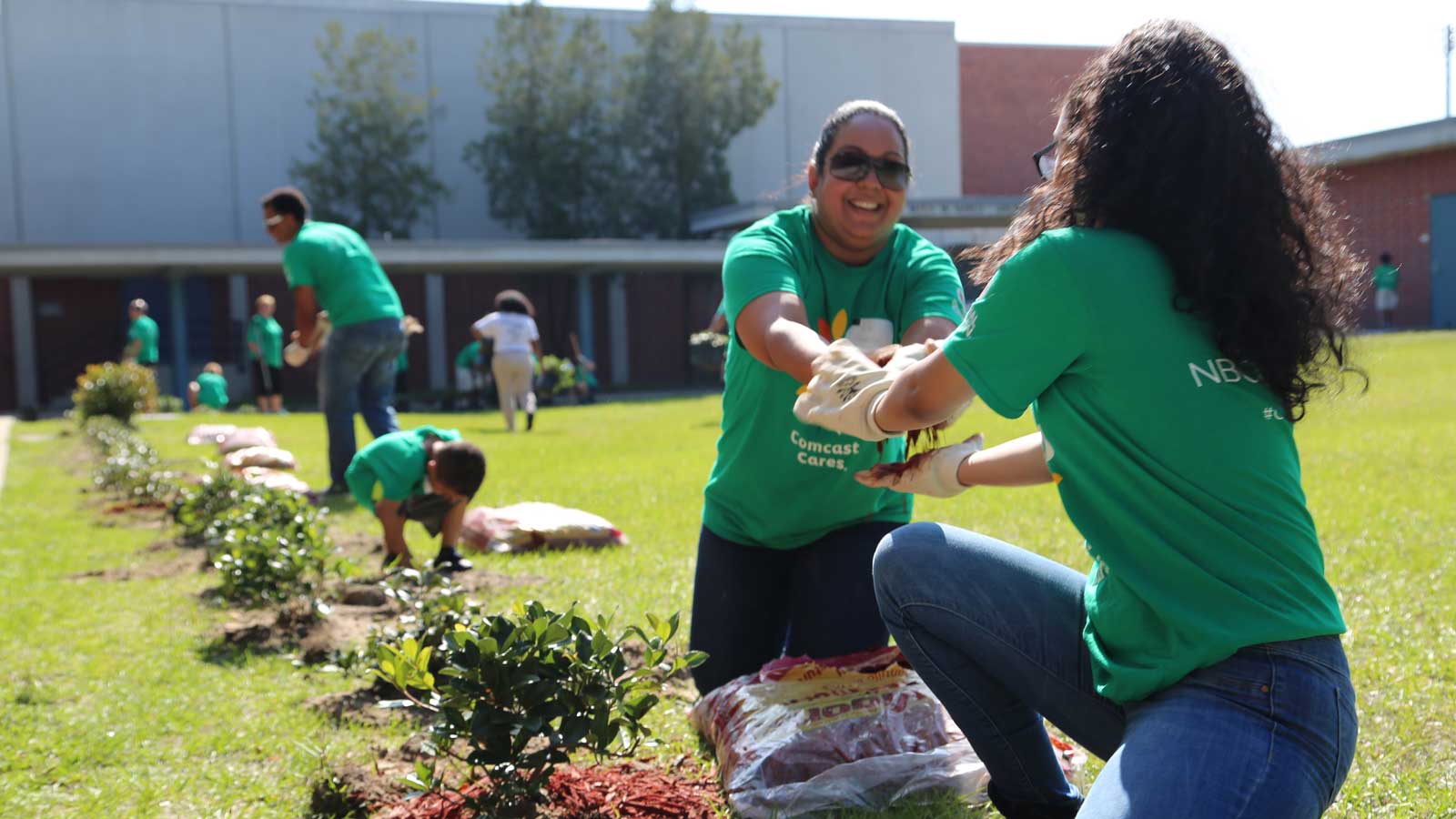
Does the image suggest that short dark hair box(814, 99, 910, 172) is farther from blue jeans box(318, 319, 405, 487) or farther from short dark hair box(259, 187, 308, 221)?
short dark hair box(259, 187, 308, 221)

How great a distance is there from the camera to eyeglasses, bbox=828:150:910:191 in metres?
3.42

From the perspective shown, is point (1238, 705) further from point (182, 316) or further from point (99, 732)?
point (182, 316)

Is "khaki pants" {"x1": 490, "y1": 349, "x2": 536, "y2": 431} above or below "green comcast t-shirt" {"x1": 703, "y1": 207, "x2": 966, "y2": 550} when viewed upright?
below

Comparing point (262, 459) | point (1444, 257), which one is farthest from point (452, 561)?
point (1444, 257)

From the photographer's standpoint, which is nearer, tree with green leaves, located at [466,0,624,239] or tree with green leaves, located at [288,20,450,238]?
tree with green leaves, located at [288,20,450,238]

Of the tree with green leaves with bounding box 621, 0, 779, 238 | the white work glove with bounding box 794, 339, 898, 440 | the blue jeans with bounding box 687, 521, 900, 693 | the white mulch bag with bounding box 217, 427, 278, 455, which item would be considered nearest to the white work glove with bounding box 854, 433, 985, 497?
the white work glove with bounding box 794, 339, 898, 440

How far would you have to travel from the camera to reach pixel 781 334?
3090mm

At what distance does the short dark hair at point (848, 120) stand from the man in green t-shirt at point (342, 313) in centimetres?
532

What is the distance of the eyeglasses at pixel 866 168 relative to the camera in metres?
3.42

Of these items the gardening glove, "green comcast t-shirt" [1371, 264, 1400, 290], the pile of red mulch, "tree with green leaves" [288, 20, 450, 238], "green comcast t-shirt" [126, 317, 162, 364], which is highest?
"tree with green leaves" [288, 20, 450, 238]

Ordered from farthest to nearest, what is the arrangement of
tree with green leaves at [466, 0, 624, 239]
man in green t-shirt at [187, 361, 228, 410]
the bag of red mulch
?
1. tree with green leaves at [466, 0, 624, 239]
2. man in green t-shirt at [187, 361, 228, 410]
3. the bag of red mulch

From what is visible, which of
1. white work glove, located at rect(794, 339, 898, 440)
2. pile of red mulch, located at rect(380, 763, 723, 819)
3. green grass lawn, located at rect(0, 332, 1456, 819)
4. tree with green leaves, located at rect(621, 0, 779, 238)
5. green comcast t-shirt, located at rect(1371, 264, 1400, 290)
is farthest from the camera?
tree with green leaves, located at rect(621, 0, 779, 238)

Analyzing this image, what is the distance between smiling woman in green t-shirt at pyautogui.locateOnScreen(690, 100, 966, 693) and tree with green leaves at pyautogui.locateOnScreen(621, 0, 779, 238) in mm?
37298

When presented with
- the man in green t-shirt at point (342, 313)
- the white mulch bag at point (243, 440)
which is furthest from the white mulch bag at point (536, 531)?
the white mulch bag at point (243, 440)
